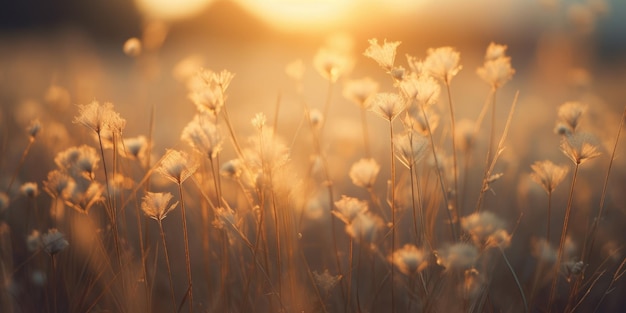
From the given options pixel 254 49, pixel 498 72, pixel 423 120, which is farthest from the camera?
pixel 254 49

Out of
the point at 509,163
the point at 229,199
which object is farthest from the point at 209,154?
the point at 509,163

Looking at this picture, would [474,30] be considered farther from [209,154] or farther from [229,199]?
[209,154]

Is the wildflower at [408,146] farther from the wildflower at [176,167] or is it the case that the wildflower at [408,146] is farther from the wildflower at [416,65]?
the wildflower at [176,167]

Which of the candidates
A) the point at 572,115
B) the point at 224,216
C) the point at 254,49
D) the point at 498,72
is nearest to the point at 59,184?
the point at 224,216

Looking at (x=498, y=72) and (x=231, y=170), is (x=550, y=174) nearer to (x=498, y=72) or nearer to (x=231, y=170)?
(x=498, y=72)

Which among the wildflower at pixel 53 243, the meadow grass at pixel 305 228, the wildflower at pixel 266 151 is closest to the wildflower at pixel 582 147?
the meadow grass at pixel 305 228
